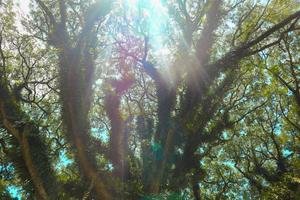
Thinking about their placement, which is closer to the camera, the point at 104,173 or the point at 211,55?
the point at 104,173

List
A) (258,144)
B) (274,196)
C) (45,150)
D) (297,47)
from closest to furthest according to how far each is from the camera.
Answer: (45,150) → (274,196) → (297,47) → (258,144)

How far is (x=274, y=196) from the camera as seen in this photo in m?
13.0

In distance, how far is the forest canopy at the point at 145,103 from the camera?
7129mm

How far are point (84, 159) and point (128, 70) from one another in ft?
23.5

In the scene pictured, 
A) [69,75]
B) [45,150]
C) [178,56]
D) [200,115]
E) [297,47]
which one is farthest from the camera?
[297,47]

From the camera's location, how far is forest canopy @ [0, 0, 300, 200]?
7.13m

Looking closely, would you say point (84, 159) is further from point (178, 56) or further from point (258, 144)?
point (258, 144)

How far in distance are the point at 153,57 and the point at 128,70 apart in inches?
47.1

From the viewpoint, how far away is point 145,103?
15.9 meters

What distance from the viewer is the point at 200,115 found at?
33.6ft

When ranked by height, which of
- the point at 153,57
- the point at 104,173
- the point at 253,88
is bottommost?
the point at 104,173

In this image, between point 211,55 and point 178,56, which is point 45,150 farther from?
point 211,55

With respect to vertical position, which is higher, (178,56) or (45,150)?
(178,56)

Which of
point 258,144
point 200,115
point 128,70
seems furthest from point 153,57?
point 258,144
